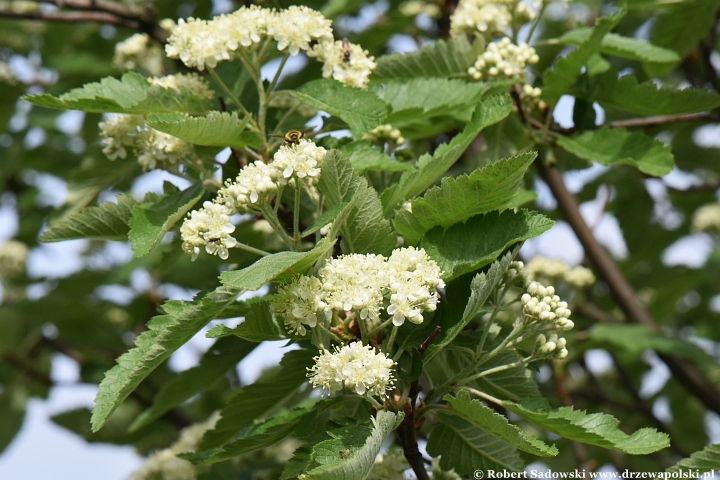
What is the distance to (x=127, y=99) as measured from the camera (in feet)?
8.05

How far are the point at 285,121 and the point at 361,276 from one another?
0.90 m

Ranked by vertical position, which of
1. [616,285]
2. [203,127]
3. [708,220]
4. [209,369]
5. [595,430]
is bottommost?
[708,220]

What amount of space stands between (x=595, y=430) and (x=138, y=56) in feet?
8.73

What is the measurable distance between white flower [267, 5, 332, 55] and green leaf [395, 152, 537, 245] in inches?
23.8

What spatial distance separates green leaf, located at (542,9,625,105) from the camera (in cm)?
271

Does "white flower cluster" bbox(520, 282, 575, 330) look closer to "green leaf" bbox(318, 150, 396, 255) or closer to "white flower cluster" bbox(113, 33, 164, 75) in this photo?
"green leaf" bbox(318, 150, 396, 255)

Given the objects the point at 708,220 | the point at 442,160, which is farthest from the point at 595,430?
the point at 708,220

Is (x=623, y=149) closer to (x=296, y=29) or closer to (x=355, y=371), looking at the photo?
(x=296, y=29)

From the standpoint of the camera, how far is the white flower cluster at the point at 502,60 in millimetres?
2932

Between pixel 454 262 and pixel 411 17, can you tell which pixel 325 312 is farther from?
pixel 411 17

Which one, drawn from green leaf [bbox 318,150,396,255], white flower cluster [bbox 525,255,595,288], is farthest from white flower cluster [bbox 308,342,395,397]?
white flower cluster [bbox 525,255,595,288]

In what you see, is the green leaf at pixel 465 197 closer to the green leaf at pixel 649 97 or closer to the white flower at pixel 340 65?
the white flower at pixel 340 65

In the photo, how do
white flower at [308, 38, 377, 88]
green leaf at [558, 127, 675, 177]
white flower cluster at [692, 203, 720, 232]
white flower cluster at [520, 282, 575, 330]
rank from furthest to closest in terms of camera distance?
white flower cluster at [692, 203, 720, 232]
green leaf at [558, 127, 675, 177]
white flower at [308, 38, 377, 88]
white flower cluster at [520, 282, 575, 330]

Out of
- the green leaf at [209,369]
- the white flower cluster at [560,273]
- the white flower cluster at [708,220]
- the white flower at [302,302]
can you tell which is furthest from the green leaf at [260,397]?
the white flower cluster at [708,220]
